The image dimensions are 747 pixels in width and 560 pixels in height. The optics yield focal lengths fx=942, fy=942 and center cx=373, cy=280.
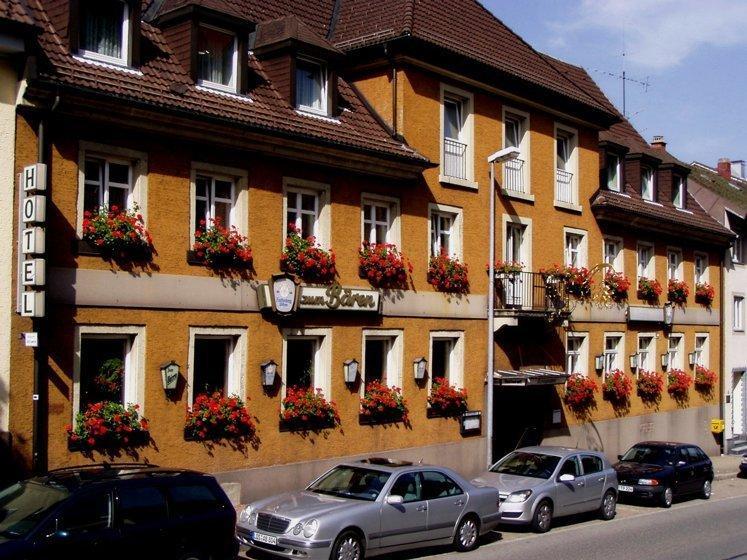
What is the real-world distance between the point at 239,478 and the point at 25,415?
4462mm

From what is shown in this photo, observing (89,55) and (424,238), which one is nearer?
(89,55)

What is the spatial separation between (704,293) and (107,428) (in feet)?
83.4

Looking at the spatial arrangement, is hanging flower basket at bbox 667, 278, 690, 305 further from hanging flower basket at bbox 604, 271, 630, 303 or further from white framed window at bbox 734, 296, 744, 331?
white framed window at bbox 734, 296, 744, 331

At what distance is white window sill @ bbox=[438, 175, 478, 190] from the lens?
22.6 metres

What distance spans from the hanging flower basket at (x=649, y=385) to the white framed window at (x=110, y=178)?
19.6m

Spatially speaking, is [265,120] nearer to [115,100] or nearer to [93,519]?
[115,100]

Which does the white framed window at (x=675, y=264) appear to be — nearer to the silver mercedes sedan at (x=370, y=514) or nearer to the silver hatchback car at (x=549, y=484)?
the silver hatchback car at (x=549, y=484)

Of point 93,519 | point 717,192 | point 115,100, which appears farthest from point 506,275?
point 717,192

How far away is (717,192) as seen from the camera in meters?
37.4

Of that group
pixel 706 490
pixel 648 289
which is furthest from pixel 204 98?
pixel 648 289

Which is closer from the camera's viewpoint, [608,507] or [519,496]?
[519,496]

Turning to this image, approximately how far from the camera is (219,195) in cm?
1800

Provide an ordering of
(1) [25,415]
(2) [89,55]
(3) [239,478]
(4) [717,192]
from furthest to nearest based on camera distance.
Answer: (4) [717,192], (3) [239,478], (2) [89,55], (1) [25,415]

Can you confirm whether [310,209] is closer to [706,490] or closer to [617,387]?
[706,490]
